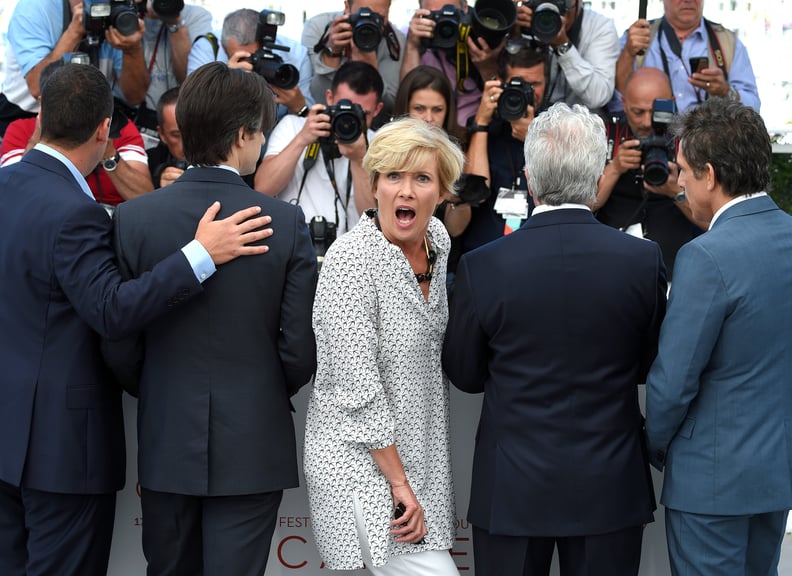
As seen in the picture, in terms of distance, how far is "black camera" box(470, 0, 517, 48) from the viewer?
15.3ft

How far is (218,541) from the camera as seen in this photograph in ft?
8.61

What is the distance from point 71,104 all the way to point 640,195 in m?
2.83

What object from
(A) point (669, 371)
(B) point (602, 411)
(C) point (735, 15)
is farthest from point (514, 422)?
(C) point (735, 15)

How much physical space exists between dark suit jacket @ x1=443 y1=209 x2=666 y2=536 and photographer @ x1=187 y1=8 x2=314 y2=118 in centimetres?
231

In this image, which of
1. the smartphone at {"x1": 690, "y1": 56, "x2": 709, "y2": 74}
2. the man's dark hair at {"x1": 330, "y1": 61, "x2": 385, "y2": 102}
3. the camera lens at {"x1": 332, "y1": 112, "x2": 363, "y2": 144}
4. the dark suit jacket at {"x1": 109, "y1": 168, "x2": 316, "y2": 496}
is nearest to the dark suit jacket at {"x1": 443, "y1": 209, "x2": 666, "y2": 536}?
the dark suit jacket at {"x1": 109, "y1": 168, "x2": 316, "y2": 496}

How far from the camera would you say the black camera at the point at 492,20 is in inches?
184

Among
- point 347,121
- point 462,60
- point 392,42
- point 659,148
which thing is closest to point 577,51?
point 462,60

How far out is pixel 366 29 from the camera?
4699mm

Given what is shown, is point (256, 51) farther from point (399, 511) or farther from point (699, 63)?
point (399, 511)

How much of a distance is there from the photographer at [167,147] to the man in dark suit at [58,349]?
5.45 ft

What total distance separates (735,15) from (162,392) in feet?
15.0

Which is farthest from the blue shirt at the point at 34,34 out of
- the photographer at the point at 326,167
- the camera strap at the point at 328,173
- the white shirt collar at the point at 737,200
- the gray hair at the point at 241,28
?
the white shirt collar at the point at 737,200

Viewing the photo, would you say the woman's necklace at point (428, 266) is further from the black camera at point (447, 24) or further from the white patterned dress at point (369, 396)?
the black camera at point (447, 24)

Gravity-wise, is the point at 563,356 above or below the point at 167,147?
below
